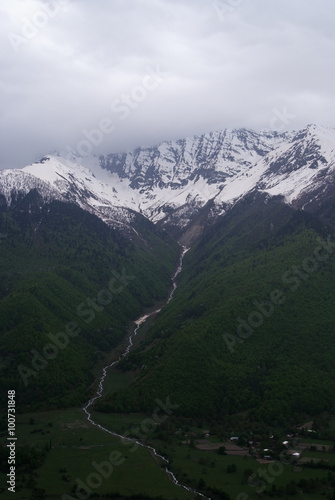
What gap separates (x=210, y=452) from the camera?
5477 inches

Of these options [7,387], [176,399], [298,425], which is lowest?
[298,425]

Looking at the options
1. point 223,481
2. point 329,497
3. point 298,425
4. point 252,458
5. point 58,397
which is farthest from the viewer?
point 58,397

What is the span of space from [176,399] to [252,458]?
47.0 metres

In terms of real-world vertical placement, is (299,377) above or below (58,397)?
below

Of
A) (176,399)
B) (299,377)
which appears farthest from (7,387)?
(299,377)

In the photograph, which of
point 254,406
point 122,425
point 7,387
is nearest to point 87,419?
point 122,425

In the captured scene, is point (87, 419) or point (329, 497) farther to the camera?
point (87, 419)

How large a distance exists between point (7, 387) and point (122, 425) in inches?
1991

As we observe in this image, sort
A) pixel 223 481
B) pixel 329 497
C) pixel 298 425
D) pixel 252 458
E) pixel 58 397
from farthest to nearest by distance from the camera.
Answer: pixel 58 397
pixel 298 425
pixel 252 458
pixel 223 481
pixel 329 497

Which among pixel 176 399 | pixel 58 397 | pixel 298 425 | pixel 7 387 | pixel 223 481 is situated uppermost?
pixel 7 387

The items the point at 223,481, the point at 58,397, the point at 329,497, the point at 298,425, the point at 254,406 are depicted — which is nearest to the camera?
the point at 329,497

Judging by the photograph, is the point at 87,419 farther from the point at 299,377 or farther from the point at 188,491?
the point at 299,377

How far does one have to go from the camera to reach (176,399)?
176m

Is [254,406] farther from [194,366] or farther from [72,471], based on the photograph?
[72,471]
